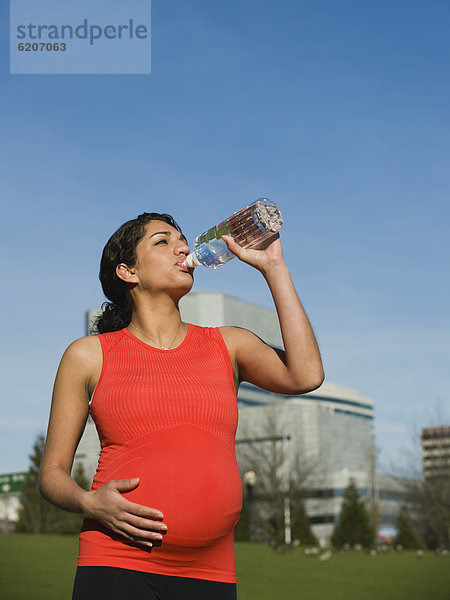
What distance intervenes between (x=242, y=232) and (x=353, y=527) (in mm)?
44951

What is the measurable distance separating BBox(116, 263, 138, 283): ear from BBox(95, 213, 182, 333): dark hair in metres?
0.02

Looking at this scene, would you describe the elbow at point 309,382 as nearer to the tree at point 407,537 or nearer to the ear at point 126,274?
the ear at point 126,274

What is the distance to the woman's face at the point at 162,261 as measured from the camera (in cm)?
310

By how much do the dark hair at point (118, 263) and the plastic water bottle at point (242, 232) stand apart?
0.64ft

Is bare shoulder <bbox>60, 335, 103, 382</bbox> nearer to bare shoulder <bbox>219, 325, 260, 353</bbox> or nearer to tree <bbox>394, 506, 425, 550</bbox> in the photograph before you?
bare shoulder <bbox>219, 325, 260, 353</bbox>

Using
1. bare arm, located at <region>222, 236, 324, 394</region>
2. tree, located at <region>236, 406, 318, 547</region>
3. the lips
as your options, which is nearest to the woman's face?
the lips

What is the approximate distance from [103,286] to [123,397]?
815 mm

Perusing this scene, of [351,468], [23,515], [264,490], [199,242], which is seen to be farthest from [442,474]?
[351,468]

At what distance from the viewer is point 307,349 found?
9.48 ft

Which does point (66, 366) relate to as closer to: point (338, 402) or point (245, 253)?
point (245, 253)

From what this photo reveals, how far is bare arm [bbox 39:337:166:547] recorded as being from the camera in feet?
8.25

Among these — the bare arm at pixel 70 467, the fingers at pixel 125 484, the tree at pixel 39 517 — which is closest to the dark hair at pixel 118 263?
the bare arm at pixel 70 467

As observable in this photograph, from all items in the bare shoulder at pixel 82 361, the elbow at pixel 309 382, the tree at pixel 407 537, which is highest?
the tree at pixel 407 537

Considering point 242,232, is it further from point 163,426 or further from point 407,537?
point 407,537
